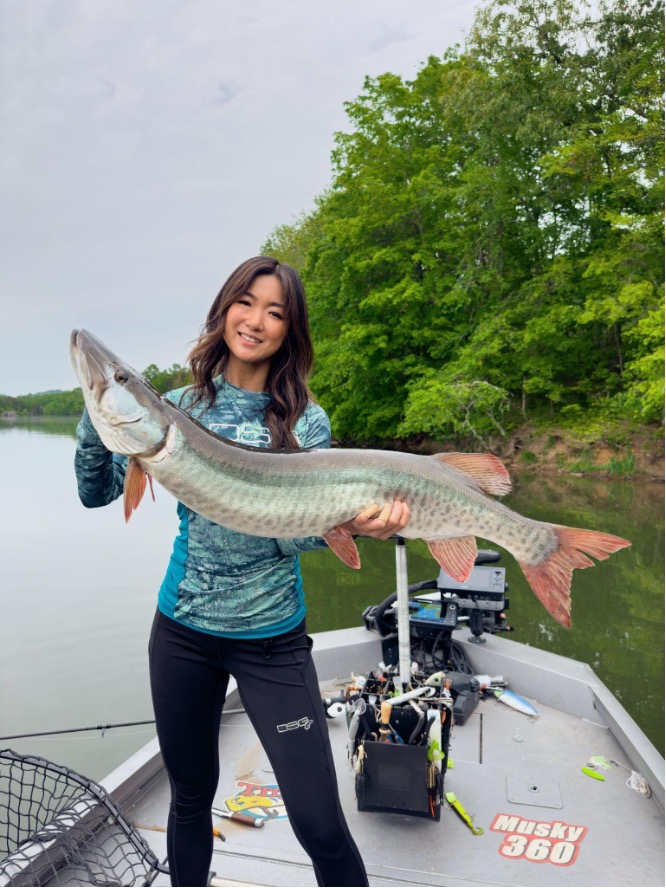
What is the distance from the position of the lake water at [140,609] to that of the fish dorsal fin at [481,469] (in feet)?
14.8

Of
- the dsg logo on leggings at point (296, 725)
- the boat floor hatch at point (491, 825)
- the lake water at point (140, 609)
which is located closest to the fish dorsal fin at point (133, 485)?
the dsg logo on leggings at point (296, 725)

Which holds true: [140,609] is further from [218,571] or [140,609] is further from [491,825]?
[218,571]

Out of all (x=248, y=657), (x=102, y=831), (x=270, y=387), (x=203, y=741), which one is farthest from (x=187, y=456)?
(x=102, y=831)

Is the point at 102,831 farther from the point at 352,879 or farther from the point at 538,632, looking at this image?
the point at 538,632

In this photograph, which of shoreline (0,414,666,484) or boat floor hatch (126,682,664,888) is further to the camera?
shoreline (0,414,666,484)

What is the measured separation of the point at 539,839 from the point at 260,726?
1.73 m

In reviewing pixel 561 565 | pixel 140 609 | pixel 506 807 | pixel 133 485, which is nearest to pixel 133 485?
pixel 133 485

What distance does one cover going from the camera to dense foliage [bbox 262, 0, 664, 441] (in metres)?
16.6

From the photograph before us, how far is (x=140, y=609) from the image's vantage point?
31.1 ft

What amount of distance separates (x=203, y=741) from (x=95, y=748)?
14.1 feet

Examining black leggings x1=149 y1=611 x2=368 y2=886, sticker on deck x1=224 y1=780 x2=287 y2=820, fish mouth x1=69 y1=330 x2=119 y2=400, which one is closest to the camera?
fish mouth x1=69 y1=330 x2=119 y2=400

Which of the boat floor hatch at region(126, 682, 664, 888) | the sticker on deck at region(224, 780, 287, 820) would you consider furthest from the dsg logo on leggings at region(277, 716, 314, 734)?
the sticker on deck at region(224, 780, 287, 820)

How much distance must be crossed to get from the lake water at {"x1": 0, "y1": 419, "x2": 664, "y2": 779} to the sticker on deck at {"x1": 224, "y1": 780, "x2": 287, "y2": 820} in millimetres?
2570

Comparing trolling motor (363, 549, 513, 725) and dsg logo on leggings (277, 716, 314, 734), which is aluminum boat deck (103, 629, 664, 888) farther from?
dsg logo on leggings (277, 716, 314, 734)
